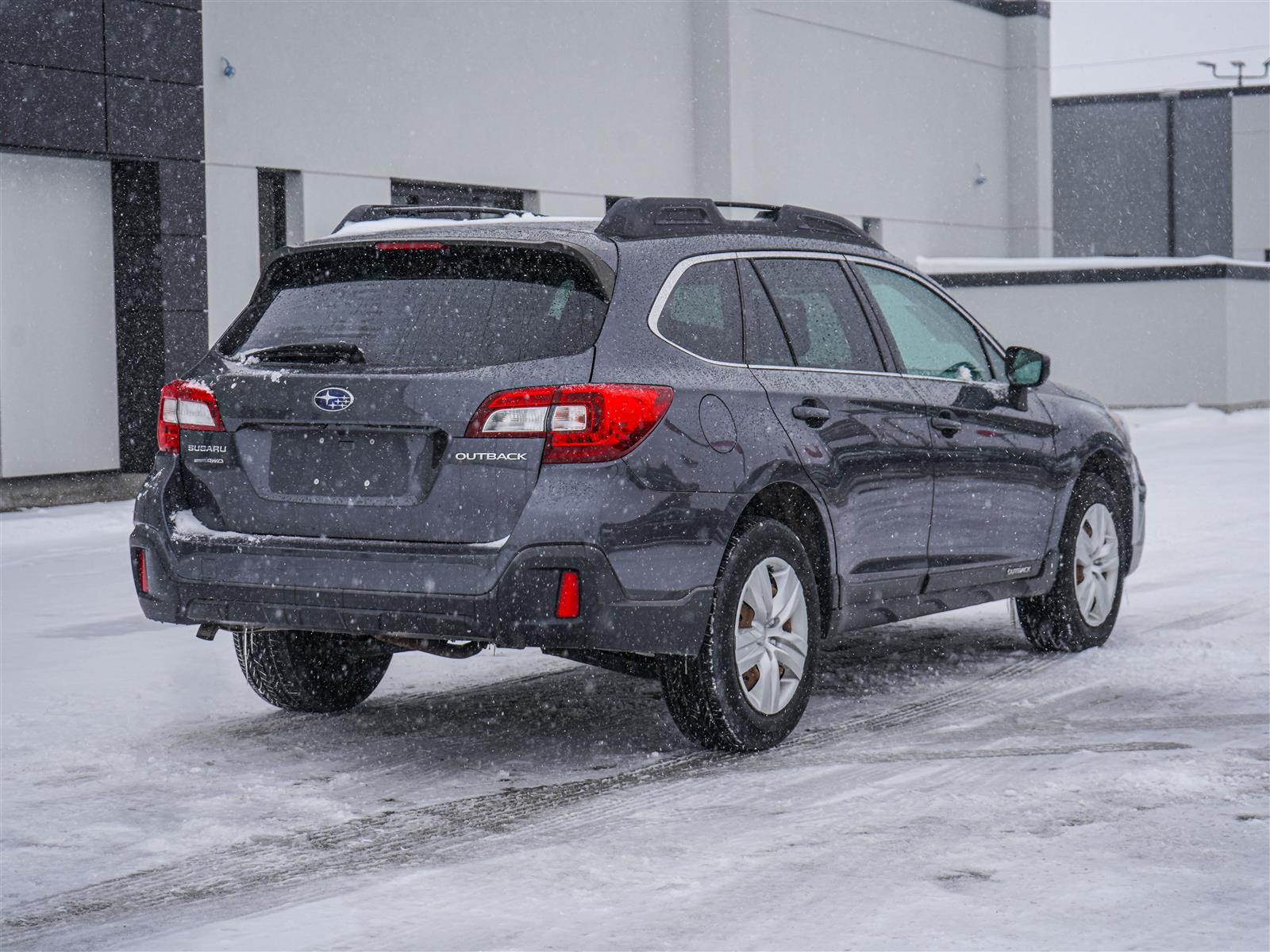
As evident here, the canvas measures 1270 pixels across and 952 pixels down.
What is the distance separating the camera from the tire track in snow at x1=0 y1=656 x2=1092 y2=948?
4.70 meters

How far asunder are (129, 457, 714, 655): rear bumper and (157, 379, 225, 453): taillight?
0.36m

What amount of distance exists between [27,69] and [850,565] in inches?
426

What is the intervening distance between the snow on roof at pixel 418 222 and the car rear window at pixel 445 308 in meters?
0.20

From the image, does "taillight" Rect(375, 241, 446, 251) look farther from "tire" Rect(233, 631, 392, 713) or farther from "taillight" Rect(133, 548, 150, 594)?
"tire" Rect(233, 631, 392, 713)

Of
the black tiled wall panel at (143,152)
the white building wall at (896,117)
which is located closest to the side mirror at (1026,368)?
the black tiled wall panel at (143,152)

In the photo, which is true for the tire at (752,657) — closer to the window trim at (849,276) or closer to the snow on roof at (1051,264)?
the window trim at (849,276)

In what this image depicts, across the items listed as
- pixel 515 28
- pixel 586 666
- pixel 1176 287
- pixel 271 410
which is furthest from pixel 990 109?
pixel 271 410

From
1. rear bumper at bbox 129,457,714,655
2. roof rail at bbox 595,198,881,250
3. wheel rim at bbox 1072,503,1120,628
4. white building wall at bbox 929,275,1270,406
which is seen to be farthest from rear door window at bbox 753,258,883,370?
white building wall at bbox 929,275,1270,406

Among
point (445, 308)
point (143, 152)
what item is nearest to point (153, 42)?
point (143, 152)

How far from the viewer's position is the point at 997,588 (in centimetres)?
790

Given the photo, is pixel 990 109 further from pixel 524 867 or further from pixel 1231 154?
pixel 524 867

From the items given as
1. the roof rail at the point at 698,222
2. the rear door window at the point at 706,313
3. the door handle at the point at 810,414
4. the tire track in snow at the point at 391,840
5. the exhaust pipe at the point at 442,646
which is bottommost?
the tire track in snow at the point at 391,840

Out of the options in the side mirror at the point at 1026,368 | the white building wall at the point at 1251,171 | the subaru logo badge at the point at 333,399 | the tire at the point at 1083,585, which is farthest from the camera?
the white building wall at the point at 1251,171

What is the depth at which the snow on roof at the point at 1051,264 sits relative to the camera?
1133 inches
